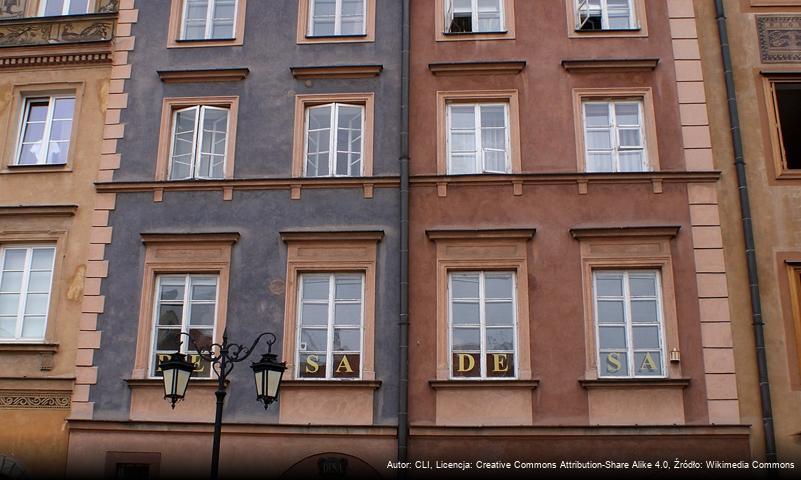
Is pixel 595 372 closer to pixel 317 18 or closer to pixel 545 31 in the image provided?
pixel 545 31

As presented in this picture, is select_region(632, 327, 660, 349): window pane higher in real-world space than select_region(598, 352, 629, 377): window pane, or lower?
higher

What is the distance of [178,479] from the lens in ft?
48.3

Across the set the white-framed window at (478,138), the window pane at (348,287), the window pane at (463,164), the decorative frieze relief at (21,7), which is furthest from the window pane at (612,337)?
the decorative frieze relief at (21,7)

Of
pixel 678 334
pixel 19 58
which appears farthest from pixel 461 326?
pixel 19 58

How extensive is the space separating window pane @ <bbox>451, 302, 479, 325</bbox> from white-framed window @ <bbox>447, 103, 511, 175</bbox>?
2.38 metres

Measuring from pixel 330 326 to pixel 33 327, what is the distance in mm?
5164

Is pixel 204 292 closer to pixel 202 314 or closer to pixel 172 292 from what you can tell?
pixel 202 314

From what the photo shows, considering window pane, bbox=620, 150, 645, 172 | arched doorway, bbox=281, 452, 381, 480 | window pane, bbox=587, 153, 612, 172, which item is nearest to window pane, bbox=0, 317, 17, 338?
arched doorway, bbox=281, 452, 381, 480

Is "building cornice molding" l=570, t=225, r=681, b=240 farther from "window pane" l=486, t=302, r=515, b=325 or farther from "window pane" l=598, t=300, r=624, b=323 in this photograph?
"window pane" l=486, t=302, r=515, b=325

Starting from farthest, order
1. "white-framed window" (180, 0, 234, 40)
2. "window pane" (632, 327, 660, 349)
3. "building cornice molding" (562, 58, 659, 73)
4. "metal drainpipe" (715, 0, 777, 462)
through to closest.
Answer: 1. "white-framed window" (180, 0, 234, 40)
2. "building cornice molding" (562, 58, 659, 73)
3. "window pane" (632, 327, 660, 349)
4. "metal drainpipe" (715, 0, 777, 462)

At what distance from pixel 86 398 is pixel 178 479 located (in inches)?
83.0

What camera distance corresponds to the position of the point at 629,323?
15039 millimetres

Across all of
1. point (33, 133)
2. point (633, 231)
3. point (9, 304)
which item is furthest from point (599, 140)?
point (9, 304)

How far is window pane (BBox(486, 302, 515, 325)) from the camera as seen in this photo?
15.2 m
